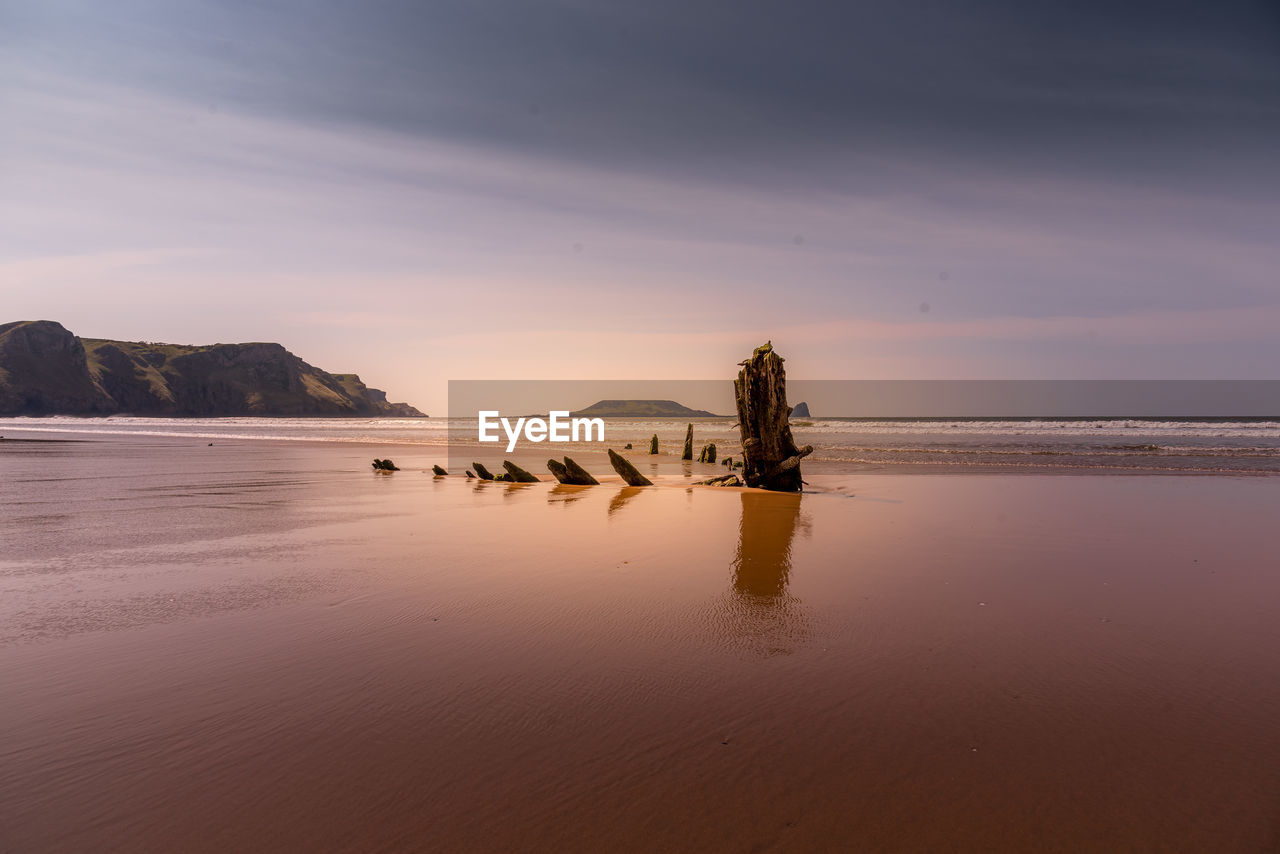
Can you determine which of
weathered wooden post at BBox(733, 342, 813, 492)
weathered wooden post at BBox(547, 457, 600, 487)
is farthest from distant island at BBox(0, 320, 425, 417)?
weathered wooden post at BBox(733, 342, 813, 492)

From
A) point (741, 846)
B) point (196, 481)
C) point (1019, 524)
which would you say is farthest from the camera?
point (196, 481)

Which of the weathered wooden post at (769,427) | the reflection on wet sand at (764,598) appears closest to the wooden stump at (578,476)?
the weathered wooden post at (769,427)

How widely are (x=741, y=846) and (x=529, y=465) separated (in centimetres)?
2253

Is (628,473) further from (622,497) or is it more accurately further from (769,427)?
(769,427)

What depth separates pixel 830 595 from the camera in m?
5.45

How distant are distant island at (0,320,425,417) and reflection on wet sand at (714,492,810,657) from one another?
141 m

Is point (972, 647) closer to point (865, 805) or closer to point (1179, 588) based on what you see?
point (865, 805)

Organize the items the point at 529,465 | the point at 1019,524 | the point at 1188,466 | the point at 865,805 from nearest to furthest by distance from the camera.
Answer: the point at 865,805 < the point at 1019,524 < the point at 1188,466 < the point at 529,465

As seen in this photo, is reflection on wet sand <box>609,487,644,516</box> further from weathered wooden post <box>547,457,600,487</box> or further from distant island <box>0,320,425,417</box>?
distant island <box>0,320,425,417</box>

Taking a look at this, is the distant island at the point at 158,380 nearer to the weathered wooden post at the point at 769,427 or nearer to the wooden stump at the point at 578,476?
the wooden stump at the point at 578,476

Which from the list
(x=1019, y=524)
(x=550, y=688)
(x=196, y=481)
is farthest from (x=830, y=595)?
(x=196, y=481)

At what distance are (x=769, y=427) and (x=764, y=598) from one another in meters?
9.73

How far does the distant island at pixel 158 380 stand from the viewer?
109750 millimetres

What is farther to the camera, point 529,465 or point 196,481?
point 529,465
